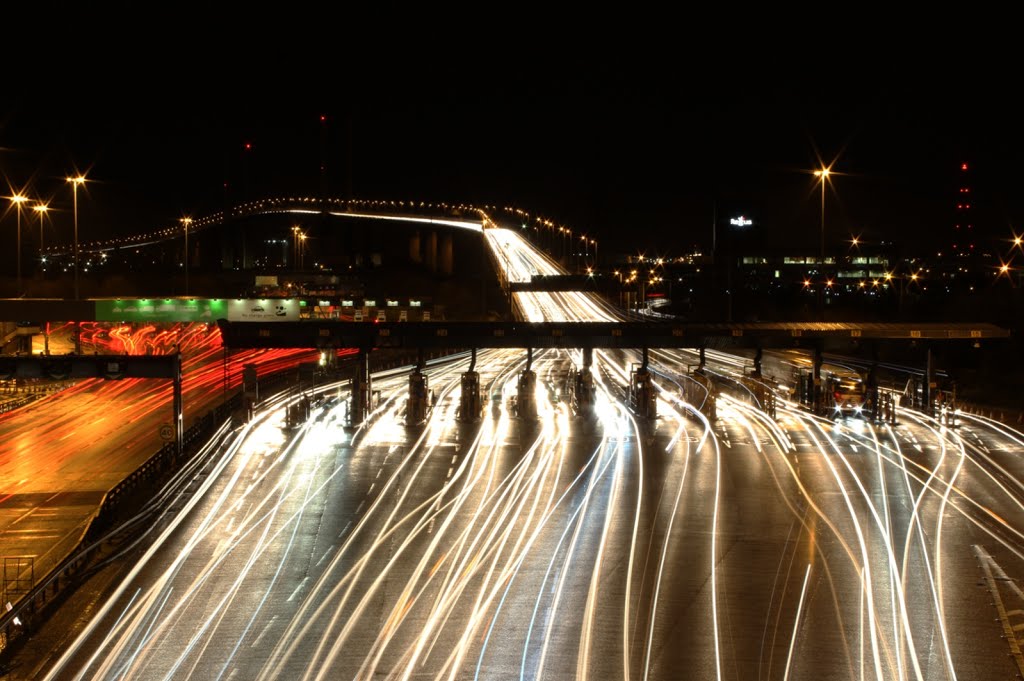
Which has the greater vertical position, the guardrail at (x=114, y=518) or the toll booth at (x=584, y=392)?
the toll booth at (x=584, y=392)

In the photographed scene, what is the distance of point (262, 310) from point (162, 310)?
Result: 3.94m

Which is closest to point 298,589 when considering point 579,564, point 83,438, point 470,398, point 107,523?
point 579,564

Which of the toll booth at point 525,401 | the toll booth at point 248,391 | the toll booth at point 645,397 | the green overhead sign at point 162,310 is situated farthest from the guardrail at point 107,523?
the toll booth at point 645,397

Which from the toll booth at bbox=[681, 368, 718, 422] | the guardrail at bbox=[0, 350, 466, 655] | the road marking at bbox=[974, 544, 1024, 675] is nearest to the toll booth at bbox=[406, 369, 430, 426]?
the guardrail at bbox=[0, 350, 466, 655]

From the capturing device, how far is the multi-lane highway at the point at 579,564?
1220cm

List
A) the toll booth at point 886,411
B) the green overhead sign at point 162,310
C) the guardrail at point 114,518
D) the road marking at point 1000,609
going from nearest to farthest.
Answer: the road marking at point 1000,609 → the guardrail at point 114,518 → the toll booth at point 886,411 → the green overhead sign at point 162,310

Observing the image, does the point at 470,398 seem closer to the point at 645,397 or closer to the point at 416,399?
the point at 416,399

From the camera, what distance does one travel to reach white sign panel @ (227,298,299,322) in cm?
3969

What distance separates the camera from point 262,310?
4084 centimetres

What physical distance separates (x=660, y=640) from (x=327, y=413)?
23607 mm

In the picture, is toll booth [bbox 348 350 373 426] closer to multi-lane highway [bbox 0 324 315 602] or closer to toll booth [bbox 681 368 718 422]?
multi-lane highway [bbox 0 324 315 602]

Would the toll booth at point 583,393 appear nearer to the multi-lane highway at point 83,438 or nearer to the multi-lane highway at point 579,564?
the multi-lane highway at point 579,564

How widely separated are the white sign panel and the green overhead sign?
43 centimetres

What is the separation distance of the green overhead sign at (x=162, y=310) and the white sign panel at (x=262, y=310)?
16.9 inches
